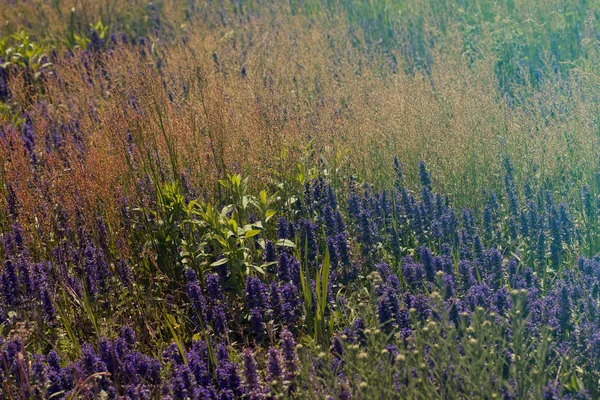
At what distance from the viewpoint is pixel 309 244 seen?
14.4ft

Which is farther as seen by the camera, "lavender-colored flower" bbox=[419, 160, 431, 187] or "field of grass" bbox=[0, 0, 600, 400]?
"lavender-colored flower" bbox=[419, 160, 431, 187]

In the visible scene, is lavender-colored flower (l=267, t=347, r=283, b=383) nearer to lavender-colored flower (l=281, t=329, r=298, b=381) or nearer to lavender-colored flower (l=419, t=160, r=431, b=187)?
lavender-colored flower (l=281, t=329, r=298, b=381)

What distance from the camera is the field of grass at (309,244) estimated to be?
303 cm

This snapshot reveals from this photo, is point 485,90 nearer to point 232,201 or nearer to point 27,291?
point 232,201

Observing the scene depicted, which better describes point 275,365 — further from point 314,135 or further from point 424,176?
point 314,135

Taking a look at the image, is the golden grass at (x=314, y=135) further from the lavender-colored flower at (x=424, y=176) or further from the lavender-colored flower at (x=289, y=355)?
the lavender-colored flower at (x=289, y=355)

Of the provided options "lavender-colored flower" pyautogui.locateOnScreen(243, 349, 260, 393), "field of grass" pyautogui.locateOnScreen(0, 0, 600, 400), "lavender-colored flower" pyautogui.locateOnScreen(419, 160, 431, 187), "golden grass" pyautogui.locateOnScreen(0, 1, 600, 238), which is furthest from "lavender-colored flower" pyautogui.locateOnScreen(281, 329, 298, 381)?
"lavender-colored flower" pyautogui.locateOnScreen(419, 160, 431, 187)

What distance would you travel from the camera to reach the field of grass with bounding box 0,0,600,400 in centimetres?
303

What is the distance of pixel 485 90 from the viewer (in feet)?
19.7

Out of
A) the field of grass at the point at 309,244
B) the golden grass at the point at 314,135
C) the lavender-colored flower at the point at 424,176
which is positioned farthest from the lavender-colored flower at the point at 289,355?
the lavender-colored flower at the point at 424,176

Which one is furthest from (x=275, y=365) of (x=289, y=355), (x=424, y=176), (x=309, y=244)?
(x=424, y=176)

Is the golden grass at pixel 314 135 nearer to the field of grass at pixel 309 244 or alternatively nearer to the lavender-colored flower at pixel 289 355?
the field of grass at pixel 309 244

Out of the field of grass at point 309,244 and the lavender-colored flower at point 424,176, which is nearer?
the field of grass at point 309,244

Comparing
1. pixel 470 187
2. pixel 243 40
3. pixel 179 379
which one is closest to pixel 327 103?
pixel 470 187
